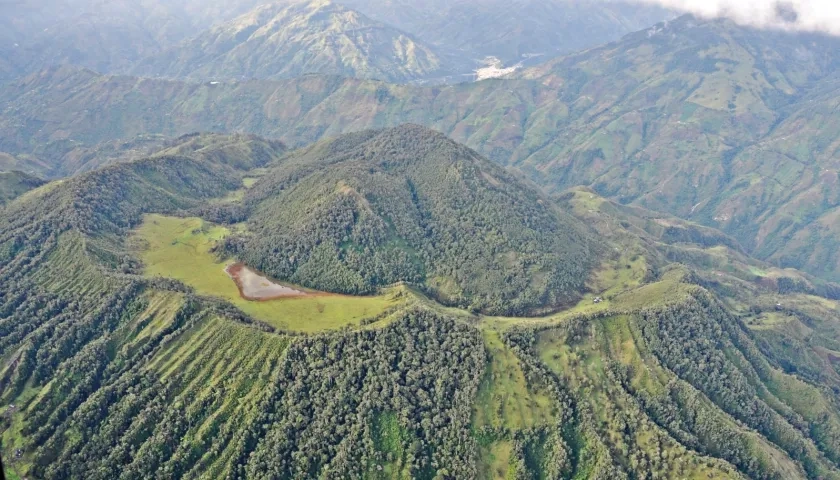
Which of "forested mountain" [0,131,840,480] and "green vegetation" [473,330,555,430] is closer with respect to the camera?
"forested mountain" [0,131,840,480]

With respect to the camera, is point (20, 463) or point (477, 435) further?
point (477, 435)

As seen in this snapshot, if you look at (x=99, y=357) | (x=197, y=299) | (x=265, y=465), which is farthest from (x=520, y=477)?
(x=99, y=357)

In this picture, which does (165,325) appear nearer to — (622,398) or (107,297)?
(107,297)

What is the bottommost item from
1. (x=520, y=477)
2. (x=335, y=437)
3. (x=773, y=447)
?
(x=773, y=447)

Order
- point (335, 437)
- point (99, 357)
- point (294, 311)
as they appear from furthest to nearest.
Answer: point (294, 311) → point (99, 357) → point (335, 437)

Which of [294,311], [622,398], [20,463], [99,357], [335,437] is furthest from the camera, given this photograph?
[294,311]

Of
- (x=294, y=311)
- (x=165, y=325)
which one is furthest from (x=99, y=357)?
(x=294, y=311)

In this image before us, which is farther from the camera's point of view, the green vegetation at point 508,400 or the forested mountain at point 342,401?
the green vegetation at point 508,400

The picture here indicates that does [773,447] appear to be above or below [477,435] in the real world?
below

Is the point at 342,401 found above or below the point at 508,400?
above

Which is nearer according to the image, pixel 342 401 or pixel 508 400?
pixel 342 401
